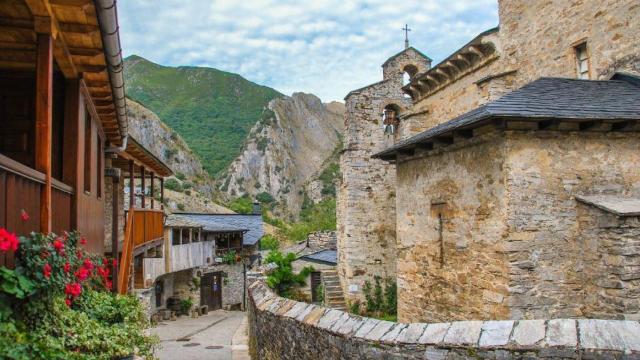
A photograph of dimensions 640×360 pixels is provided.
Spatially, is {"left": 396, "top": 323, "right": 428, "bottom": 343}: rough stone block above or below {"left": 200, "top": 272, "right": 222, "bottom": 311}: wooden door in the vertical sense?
above

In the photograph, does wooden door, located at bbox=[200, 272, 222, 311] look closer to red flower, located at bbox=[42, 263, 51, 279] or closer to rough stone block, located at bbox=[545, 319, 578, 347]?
red flower, located at bbox=[42, 263, 51, 279]

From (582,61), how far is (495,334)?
8773 mm

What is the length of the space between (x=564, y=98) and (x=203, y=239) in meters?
24.1

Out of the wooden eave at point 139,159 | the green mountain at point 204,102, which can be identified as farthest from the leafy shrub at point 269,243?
the wooden eave at point 139,159

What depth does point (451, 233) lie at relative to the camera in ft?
29.3

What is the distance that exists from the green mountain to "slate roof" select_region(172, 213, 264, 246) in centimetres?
4137

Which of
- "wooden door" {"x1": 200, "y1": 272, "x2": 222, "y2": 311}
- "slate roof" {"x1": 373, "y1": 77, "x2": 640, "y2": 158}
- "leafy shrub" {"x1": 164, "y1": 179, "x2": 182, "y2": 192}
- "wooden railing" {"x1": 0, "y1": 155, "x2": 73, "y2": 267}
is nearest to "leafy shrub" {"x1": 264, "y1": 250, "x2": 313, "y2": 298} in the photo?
"wooden door" {"x1": 200, "y1": 272, "x2": 222, "y2": 311}

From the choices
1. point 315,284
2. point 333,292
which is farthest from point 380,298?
point 315,284

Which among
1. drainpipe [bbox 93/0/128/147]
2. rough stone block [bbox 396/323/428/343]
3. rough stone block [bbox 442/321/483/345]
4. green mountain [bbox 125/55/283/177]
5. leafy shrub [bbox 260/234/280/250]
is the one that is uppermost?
green mountain [bbox 125/55/283/177]

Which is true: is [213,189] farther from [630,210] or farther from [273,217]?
[630,210]

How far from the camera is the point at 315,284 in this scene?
20484mm

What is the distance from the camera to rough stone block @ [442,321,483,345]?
412 cm

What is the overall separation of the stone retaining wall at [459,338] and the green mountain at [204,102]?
237 feet

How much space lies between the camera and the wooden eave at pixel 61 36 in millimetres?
4227
